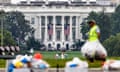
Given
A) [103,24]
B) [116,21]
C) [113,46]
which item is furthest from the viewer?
[116,21]

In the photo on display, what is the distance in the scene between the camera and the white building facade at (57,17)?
12950cm

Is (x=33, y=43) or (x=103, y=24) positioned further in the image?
(x=33, y=43)

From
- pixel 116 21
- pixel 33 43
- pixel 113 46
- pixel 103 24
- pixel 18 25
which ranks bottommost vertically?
pixel 18 25

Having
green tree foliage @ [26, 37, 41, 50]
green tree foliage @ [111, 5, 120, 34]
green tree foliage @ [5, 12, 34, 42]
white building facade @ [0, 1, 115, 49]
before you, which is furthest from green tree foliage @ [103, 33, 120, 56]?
white building facade @ [0, 1, 115, 49]

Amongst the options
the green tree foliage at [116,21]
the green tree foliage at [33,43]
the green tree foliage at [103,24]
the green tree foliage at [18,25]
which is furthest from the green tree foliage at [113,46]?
the green tree foliage at [18,25]

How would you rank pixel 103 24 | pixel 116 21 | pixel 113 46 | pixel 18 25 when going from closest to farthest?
pixel 113 46 → pixel 103 24 → pixel 116 21 → pixel 18 25

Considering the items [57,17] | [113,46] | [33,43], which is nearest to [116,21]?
[33,43]

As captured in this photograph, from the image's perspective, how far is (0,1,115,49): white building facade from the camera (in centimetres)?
12950

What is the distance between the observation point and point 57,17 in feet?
437

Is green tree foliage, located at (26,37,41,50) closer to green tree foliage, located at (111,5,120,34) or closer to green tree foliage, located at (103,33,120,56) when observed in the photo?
green tree foliage, located at (111,5,120,34)

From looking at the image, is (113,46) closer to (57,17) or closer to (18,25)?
(18,25)

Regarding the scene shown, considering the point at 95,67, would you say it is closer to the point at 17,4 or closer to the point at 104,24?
the point at 104,24

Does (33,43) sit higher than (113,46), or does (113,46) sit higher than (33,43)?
(113,46)

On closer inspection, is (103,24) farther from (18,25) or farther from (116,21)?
(18,25)
